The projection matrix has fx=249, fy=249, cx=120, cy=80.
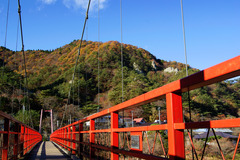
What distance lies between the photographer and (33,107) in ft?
157

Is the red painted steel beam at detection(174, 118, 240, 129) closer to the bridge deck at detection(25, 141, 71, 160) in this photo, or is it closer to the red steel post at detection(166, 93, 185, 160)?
the red steel post at detection(166, 93, 185, 160)

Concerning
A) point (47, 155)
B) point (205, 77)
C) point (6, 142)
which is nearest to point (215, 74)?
point (205, 77)

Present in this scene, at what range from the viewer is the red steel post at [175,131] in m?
1.61

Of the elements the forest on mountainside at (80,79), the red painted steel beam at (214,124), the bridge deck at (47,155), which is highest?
the forest on mountainside at (80,79)

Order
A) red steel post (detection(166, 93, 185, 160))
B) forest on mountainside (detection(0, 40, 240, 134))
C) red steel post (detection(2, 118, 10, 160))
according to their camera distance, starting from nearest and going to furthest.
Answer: red steel post (detection(166, 93, 185, 160)) < red steel post (detection(2, 118, 10, 160)) < forest on mountainside (detection(0, 40, 240, 134))

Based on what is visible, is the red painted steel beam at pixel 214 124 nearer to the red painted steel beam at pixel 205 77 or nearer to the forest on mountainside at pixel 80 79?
the red painted steel beam at pixel 205 77

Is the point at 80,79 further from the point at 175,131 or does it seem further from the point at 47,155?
the point at 175,131

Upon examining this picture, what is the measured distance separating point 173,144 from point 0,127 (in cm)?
397

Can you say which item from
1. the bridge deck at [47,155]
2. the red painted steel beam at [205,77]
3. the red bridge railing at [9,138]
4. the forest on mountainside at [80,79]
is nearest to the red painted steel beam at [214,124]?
the red painted steel beam at [205,77]

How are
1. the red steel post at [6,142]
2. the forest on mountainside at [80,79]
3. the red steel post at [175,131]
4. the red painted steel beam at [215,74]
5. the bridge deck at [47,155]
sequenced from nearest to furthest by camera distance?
the red painted steel beam at [215,74] < the red steel post at [175,131] < the red steel post at [6,142] < the bridge deck at [47,155] < the forest on mountainside at [80,79]

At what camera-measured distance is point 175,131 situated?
1.65 metres

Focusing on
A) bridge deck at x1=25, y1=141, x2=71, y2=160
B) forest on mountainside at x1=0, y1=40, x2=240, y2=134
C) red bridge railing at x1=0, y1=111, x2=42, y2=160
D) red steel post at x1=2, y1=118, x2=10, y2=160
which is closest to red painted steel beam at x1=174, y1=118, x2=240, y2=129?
red bridge railing at x1=0, y1=111, x2=42, y2=160

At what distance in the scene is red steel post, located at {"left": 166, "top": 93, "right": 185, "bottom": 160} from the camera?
161 cm

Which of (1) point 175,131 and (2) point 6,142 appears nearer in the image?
(1) point 175,131
